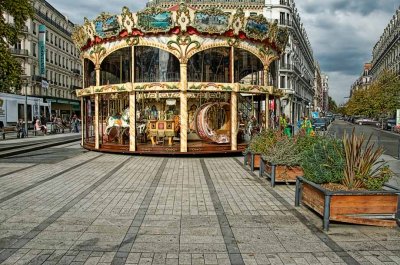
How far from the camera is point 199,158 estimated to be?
15258mm

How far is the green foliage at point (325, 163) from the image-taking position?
6.48 m

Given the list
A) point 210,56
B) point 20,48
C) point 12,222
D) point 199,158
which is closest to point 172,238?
point 12,222

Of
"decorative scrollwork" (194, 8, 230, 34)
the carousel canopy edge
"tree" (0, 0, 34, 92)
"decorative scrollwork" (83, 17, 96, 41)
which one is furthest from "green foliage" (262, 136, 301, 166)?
"tree" (0, 0, 34, 92)

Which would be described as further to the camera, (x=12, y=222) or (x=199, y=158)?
(x=199, y=158)

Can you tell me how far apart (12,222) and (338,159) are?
5.77 m

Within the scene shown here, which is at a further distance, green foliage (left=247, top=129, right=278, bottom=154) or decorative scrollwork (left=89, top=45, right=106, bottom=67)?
decorative scrollwork (left=89, top=45, right=106, bottom=67)

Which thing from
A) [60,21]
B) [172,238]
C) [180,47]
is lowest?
[172,238]

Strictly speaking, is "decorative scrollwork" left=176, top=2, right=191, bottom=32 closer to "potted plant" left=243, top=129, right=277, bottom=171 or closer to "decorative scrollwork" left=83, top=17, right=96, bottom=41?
"decorative scrollwork" left=83, top=17, right=96, bottom=41

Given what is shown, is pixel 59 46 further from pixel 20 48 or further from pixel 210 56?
pixel 210 56

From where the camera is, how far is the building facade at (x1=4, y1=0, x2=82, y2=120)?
50.9 metres

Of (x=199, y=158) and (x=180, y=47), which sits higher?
(x=180, y=47)

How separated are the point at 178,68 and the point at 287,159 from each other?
9127mm

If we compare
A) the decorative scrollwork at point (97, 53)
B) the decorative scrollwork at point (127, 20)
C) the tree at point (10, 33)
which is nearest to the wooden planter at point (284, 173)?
the decorative scrollwork at point (127, 20)

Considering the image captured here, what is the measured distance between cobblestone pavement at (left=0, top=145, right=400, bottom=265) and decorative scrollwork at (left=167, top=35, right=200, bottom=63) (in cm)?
681
